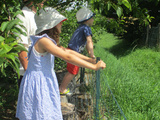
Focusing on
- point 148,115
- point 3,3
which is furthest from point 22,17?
point 148,115

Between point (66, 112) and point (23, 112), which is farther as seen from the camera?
point (66, 112)

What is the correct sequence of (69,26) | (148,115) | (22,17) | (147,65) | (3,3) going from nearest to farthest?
(3,3) < (22,17) < (148,115) < (69,26) < (147,65)

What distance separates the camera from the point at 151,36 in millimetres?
9258

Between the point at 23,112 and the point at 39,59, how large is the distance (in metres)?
0.50

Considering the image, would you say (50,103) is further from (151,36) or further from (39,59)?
(151,36)

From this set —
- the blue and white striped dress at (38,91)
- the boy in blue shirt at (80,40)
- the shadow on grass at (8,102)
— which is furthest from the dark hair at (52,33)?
the shadow on grass at (8,102)

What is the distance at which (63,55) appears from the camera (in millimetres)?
1524

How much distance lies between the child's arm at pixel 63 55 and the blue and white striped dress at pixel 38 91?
7 centimetres

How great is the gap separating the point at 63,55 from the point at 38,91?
405 millimetres

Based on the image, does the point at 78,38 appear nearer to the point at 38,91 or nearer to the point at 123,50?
the point at 38,91

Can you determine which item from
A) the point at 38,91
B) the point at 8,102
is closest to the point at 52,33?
the point at 38,91

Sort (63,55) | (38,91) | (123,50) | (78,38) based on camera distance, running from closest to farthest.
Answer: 1. (63,55)
2. (38,91)
3. (78,38)
4. (123,50)

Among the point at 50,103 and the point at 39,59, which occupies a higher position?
the point at 39,59

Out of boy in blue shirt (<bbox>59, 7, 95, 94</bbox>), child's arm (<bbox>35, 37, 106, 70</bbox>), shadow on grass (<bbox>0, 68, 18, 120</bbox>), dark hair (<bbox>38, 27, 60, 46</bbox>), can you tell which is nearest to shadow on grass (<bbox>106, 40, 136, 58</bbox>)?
boy in blue shirt (<bbox>59, 7, 95, 94</bbox>)
